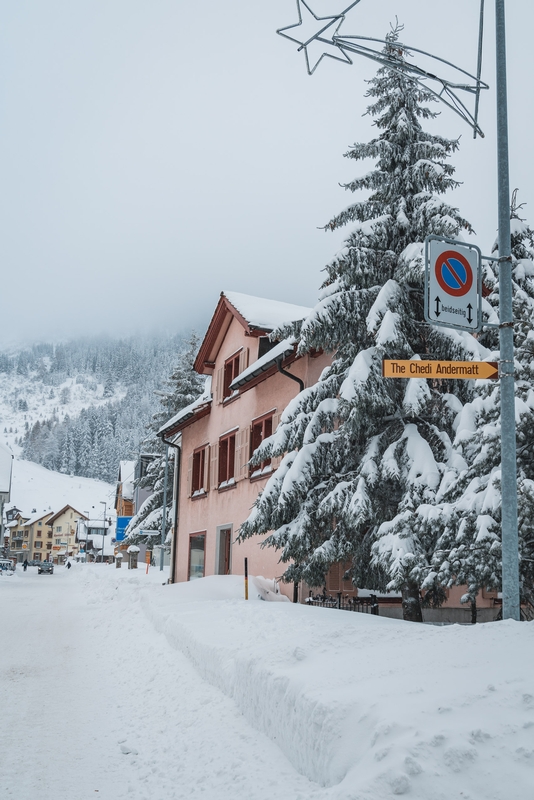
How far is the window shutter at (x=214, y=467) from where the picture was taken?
24719 mm

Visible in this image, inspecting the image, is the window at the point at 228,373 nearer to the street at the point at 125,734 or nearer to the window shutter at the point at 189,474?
the window shutter at the point at 189,474

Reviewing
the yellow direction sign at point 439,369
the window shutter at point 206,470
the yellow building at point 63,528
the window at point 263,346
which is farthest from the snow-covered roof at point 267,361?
the yellow building at point 63,528

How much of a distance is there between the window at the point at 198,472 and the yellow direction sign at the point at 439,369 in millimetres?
18961

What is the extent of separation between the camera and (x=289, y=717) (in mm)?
5758

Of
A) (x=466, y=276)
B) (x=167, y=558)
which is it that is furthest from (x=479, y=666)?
(x=167, y=558)

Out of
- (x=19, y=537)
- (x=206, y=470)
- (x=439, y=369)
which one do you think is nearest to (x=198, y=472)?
(x=206, y=470)

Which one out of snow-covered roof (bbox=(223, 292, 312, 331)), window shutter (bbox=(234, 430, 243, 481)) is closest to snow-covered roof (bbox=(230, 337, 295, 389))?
snow-covered roof (bbox=(223, 292, 312, 331))

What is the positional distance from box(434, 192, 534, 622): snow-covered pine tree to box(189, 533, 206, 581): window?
1608cm

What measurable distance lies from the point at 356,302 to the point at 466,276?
5.96 meters

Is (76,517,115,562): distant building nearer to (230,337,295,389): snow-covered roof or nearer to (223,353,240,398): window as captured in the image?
(223,353,240,398): window

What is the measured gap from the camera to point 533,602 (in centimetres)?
1006

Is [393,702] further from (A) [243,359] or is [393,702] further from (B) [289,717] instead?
(A) [243,359]

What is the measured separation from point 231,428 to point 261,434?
94.5 inches

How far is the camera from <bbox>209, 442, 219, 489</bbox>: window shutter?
2472cm
